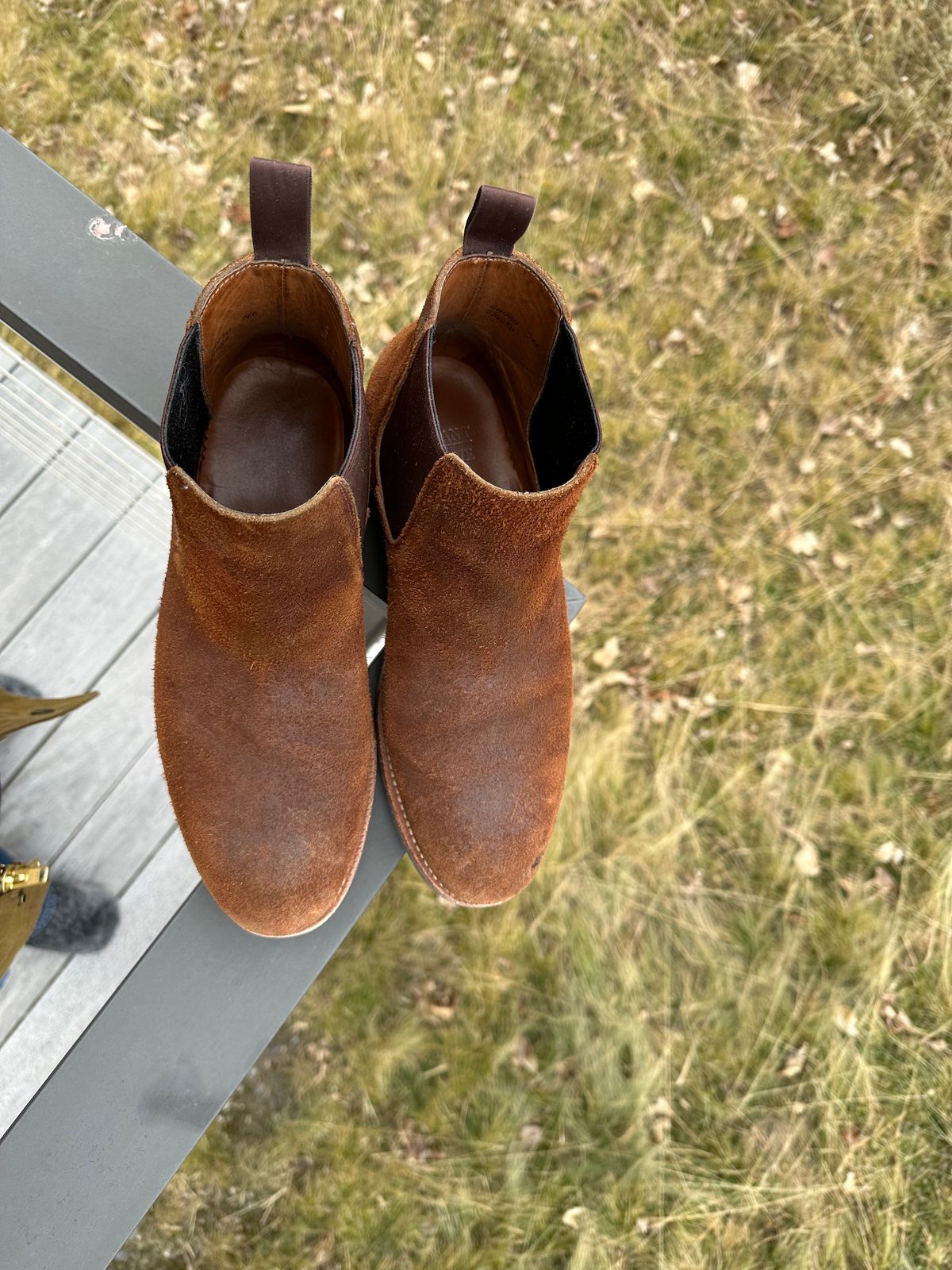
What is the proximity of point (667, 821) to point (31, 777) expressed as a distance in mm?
1122

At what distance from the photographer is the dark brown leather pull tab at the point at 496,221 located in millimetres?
765

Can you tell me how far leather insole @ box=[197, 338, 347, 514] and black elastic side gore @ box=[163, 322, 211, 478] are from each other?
0.06 metres

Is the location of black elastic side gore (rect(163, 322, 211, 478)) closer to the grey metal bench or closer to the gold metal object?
the grey metal bench

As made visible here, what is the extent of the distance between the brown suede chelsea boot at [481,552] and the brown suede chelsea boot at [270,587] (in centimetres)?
5

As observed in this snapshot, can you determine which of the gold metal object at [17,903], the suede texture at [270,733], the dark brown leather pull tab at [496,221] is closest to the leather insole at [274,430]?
the suede texture at [270,733]

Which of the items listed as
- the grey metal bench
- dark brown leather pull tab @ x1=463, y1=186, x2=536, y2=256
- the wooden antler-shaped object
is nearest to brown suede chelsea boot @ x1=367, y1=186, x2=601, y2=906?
dark brown leather pull tab @ x1=463, y1=186, x2=536, y2=256

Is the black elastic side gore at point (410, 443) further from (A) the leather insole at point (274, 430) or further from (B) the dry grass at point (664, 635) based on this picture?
(B) the dry grass at point (664, 635)

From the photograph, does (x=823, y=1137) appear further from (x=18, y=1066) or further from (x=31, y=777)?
(x=31, y=777)

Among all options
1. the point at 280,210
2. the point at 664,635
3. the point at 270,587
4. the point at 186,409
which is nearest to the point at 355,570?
the point at 270,587

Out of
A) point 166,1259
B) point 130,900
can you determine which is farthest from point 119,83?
point 166,1259

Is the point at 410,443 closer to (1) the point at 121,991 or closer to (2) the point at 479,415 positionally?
(2) the point at 479,415

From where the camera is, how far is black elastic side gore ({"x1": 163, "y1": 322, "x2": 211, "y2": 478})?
2.36ft

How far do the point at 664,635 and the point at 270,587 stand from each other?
3.65 feet

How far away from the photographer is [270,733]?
2.71ft
